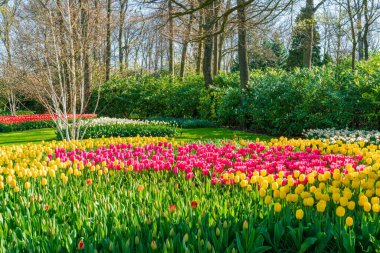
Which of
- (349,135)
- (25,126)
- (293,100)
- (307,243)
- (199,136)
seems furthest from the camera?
(25,126)

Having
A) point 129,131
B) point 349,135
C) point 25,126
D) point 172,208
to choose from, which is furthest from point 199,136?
point 25,126

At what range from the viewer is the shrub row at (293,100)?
9.66m

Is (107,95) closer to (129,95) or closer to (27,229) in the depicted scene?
(129,95)

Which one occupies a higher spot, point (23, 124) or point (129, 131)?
point (23, 124)

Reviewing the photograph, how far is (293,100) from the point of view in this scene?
1130cm

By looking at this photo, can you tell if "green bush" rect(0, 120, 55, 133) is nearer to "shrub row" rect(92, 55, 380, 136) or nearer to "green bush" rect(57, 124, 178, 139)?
"shrub row" rect(92, 55, 380, 136)

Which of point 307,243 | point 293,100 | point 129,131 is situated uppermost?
point 293,100

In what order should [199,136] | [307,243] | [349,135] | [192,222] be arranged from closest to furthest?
1. [307,243]
2. [192,222]
3. [349,135]
4. [199,136]

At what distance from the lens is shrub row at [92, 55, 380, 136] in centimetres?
966

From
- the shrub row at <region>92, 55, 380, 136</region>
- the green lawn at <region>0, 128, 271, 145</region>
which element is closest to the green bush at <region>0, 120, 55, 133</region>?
the green lawn at <region>0, 128, 271, 145</region>

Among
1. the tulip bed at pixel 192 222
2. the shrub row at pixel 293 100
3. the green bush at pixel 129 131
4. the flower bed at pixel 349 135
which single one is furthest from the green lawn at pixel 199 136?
the tulip bed at pixel 192 222

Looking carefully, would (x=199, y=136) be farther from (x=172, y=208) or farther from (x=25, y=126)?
(x=25, y=126)

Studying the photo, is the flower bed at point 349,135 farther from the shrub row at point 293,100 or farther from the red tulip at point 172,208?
the red tulip at point 172,208

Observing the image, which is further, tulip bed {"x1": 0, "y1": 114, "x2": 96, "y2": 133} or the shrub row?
tulip bed {"x1": 0, "y1": 114, "x2": 96, "y2": 133}
